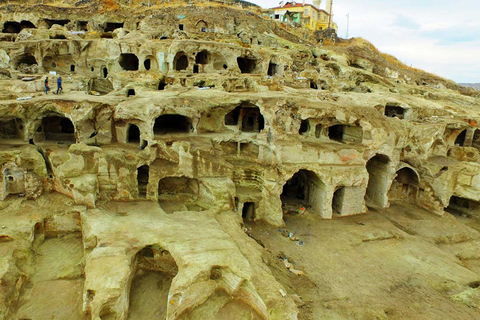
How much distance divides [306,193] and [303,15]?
38.0 meters

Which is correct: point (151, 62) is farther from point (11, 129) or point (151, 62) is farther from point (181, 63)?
point (11, 129)

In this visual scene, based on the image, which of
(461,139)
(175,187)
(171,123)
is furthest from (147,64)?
(461,139)

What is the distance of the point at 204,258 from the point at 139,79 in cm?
1415

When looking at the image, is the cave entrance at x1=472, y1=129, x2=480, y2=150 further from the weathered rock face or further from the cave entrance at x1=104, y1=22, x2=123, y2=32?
the cave entrance at x1=104, y1=22, x2=123, y2=32

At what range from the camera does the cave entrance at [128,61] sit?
971 inches

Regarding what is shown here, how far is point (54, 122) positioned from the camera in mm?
17188

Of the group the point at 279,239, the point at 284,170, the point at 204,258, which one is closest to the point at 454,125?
the point at 284,170

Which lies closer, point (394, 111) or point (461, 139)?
point (461, 139)

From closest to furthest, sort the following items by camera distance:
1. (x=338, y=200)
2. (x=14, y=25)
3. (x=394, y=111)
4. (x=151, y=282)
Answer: (x=151, y=282)
(x=338, y=200)
(x=394, y=111)
(x=14, y=25)

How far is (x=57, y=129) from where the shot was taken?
56.7ft

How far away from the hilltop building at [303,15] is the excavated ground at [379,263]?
3703 centimetres

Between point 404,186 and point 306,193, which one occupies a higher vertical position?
point 404,186

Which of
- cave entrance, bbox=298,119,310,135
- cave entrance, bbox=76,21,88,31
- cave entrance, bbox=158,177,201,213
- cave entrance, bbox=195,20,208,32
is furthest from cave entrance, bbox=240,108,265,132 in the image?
cave entrance, bbox=76,21,88,31

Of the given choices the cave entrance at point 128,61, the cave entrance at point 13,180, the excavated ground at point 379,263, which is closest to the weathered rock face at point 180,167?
the cave entrance at point 13,180
